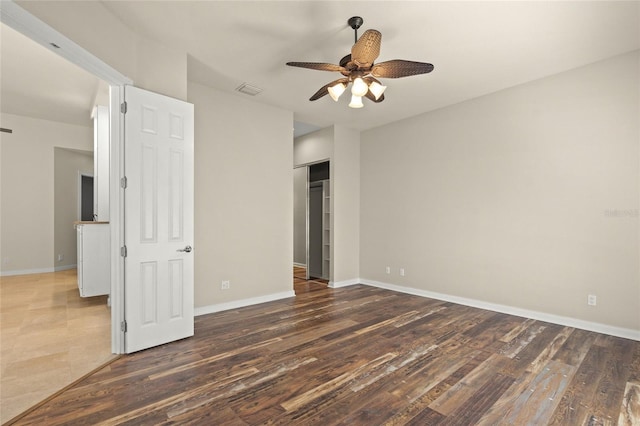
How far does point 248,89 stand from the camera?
13.8 feet

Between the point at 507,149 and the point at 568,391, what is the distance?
295 cm

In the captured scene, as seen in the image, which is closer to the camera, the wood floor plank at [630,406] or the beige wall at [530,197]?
the wood floor plank at [630,406]

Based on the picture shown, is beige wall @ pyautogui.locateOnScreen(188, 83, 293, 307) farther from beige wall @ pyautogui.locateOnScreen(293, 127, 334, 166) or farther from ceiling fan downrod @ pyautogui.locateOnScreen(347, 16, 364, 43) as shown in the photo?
ceiling fan downrod @ pyautogui.locateOnScreen(347, 16, 364, 43)

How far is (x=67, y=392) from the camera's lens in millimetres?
2182

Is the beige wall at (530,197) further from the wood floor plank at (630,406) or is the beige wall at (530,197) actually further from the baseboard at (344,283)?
the wood floor plank at (630,406)

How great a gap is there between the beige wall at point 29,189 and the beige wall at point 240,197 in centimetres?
483

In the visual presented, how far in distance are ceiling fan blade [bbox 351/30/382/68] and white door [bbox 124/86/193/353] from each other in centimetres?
181

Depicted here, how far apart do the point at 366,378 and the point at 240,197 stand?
2.97 meters

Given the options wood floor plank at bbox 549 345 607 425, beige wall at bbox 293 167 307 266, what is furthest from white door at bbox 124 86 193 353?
beige wall at bbox 293 167 307 266

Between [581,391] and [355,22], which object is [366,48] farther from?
[581,391]

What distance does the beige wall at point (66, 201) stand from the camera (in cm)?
684

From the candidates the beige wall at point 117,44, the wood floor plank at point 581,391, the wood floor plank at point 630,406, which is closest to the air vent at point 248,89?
the beige wall at point 117,44

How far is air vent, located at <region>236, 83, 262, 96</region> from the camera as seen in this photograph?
4.10 m

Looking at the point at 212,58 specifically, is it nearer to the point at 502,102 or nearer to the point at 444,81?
the point at 444,81
